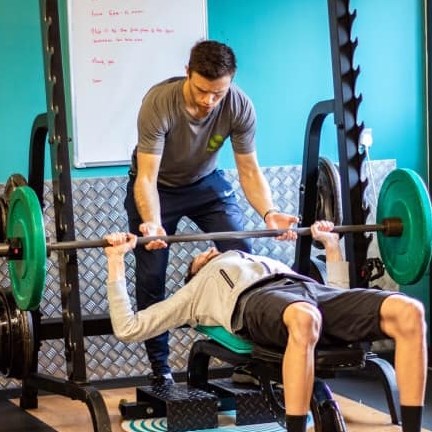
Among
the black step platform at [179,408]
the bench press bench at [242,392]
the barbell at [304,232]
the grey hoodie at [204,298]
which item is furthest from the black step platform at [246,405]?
the barbell at [304,232]

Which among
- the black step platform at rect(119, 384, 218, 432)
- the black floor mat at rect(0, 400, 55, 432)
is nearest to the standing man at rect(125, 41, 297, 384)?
the black step platform at rect(119, 384, 218, 432)

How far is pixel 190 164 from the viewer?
436 cm

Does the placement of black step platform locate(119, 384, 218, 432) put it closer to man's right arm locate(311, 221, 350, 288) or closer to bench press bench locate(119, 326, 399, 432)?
bench press bench locate(119, 326, 399, 432)

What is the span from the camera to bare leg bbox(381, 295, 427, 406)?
3.37 meters

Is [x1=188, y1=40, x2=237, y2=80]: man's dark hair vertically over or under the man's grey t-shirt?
over

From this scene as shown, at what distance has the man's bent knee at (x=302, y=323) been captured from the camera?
3338mm

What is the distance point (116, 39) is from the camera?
502 cm

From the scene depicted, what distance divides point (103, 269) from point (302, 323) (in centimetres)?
201

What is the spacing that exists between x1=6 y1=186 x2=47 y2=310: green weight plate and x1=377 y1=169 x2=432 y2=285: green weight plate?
137 centimetres

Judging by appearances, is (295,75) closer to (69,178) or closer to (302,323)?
(69,178)

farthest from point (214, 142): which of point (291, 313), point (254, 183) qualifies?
point (291, 313)

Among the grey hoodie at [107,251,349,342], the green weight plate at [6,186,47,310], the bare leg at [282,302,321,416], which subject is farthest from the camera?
the grey hoodie at [107,251,349,342]

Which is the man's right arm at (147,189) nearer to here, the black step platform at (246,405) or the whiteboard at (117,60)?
the black step platform at (246,405)

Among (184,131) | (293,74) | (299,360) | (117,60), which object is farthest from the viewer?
(293,74)
